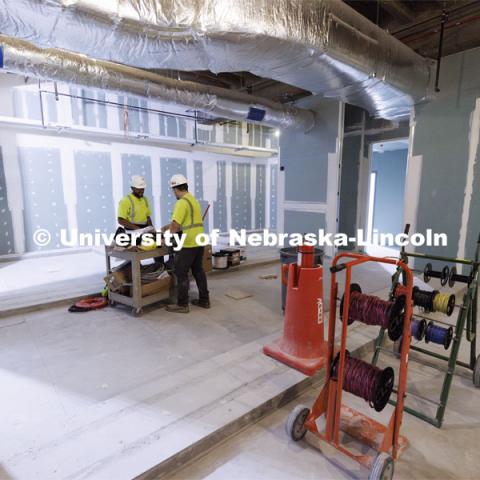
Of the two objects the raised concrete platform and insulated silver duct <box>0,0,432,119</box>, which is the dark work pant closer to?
the raised concrete platform

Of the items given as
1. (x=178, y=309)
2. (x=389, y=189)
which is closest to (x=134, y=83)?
(x=178, y=309)

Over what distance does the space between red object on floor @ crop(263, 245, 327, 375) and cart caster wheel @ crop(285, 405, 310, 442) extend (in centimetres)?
47

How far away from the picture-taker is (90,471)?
1317 mm

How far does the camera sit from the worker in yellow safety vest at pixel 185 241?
3.01 meters

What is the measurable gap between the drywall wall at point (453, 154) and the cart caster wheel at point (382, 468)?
3785mm

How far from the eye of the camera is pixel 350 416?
5.50 ft

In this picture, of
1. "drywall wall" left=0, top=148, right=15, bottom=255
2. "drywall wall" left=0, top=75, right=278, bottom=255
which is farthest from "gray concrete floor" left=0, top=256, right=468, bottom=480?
"drywall wall" left=0, top=75, right=278, bottom=255

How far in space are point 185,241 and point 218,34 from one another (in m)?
1.75

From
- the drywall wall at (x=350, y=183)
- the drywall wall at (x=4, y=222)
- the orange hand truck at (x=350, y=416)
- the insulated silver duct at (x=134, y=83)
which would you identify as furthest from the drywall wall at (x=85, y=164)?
the orange hand truck at (x=350, y=416)

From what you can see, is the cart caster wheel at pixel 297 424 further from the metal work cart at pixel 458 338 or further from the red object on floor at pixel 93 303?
the red object on floor at pixel 93 303

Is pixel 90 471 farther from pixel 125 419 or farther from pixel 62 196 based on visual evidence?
pixel 62 196

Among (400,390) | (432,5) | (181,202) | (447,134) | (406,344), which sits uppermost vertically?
(432,5)

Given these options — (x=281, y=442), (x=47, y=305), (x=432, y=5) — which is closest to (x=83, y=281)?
(x=47, y=305)

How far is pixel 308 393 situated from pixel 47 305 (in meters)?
2.74
